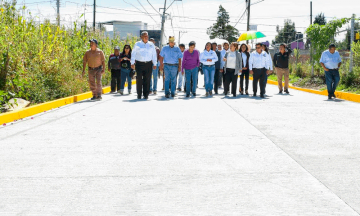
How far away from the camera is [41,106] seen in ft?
40.1

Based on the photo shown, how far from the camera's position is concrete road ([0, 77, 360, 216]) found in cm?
445

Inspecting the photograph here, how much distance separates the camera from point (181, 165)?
6008 mm

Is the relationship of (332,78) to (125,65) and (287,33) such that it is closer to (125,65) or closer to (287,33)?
(125,65)

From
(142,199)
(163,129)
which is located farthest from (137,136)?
(142,199)

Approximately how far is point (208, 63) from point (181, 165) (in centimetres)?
1102

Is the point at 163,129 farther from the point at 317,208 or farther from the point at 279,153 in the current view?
the point at 317,208

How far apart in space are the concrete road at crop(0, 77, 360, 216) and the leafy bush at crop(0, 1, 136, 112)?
6.41ft

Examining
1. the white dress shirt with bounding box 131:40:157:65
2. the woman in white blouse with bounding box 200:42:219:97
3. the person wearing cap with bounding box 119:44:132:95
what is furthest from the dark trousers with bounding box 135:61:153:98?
the person wearing cap with bounding box 119:44:132:95

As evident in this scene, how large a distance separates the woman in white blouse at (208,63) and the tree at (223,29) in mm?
103102

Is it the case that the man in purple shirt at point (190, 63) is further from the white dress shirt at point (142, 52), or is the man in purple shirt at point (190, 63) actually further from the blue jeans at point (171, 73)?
the white dress shirt at point (142, 52)

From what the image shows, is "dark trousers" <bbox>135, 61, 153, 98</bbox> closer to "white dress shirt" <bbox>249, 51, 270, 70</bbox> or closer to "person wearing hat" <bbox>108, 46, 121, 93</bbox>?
"person wearing hat" <bbox>108, 46, 121, 93</bbox>

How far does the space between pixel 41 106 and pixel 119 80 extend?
→ 7.12 m

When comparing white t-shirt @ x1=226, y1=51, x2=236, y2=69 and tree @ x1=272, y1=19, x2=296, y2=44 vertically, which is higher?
tree @ x1=272, y1=19, x2=296, y2=44

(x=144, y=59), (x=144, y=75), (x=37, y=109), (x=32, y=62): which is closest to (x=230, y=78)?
(x=144, y=75)
